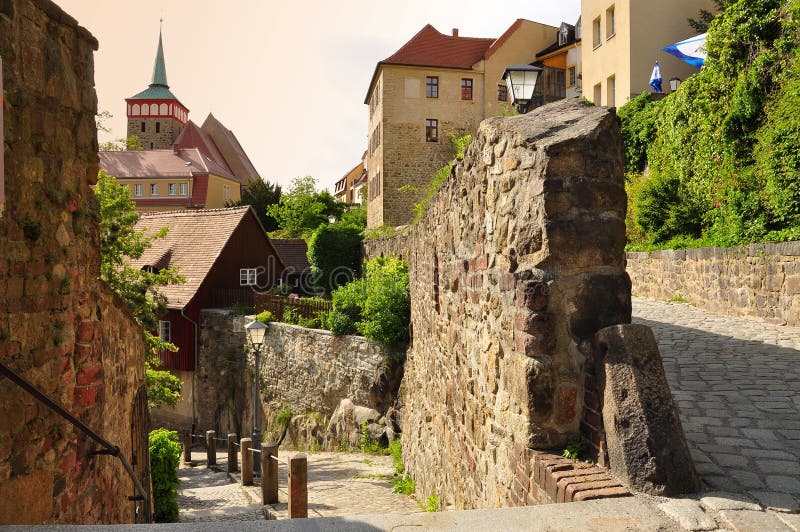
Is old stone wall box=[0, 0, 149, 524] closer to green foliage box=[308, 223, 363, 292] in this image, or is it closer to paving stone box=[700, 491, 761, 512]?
paving stone box=[700, 491, 761, 512]

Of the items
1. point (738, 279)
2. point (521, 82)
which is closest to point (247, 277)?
point (738, 279)

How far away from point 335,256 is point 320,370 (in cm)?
973

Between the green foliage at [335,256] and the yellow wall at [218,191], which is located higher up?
the yellow wall at [218,191]

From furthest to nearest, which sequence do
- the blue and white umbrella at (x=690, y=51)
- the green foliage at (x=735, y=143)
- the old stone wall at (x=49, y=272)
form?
1. the blue and white umbrella at (x=690, y=51)
2. the green foliage at (x=735, y=143)
3. the old stone wall at (x=49, y=272)

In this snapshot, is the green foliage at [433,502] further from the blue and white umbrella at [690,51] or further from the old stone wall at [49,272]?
the blue and white umbrella at [690,51]

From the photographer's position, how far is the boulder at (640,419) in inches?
106

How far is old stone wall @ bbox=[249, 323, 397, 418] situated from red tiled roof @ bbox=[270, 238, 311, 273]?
1266 cm

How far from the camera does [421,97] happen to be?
33.9 m

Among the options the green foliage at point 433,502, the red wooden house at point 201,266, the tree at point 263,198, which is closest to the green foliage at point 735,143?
the green foliage at point 433,502

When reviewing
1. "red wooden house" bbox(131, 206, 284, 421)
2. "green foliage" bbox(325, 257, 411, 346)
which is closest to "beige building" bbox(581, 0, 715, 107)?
"green foliage" bbox(325, 257, 411, 346)

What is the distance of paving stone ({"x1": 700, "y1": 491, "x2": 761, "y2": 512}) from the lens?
2.55 m

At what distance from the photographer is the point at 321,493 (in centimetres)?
1023

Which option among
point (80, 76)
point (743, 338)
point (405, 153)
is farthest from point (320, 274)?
point (80, 76)

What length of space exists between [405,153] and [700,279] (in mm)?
23473
